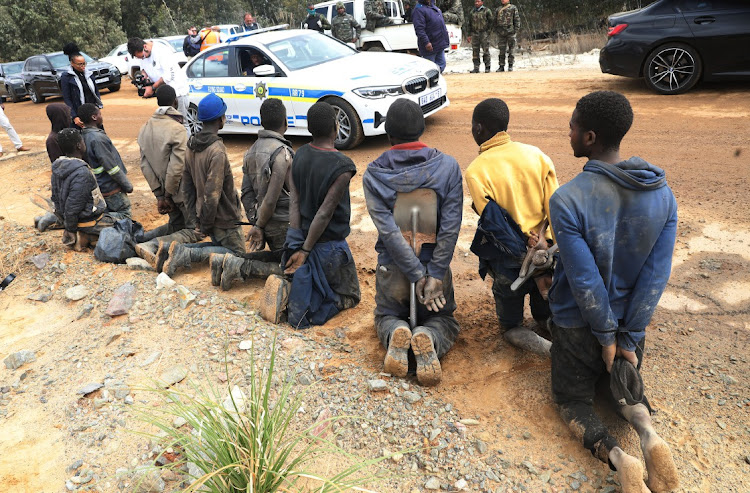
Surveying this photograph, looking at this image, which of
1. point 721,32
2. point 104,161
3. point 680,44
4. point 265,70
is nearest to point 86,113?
point 104,161

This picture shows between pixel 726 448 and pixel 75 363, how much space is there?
422cm

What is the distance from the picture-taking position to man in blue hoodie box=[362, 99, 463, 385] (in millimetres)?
3406

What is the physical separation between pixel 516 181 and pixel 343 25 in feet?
44.1

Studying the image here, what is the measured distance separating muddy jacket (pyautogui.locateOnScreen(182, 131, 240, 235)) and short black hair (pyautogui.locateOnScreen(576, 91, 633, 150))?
3.34 meters

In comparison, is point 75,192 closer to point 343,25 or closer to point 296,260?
point 296,260

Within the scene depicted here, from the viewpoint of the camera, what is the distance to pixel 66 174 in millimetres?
5645

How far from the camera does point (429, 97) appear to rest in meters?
8.85

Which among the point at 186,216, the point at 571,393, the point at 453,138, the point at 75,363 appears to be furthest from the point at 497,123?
the point at 453,138

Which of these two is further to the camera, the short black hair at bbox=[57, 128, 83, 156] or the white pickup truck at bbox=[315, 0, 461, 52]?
the white pickup truck at bbox=[315, 0, 461, 52]

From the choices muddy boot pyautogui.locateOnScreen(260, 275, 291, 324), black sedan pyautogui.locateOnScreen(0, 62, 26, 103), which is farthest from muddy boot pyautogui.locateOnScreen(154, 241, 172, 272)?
black sedan pyautogui.locateOnScreen(0, 62, 26, 103)

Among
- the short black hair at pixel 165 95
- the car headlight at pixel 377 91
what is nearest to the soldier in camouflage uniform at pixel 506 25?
the car headlight at pixel 377 91

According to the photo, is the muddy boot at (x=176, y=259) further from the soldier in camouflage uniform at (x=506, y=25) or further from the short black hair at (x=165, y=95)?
the soldier in camouflage uniform at (x=506, y=25)

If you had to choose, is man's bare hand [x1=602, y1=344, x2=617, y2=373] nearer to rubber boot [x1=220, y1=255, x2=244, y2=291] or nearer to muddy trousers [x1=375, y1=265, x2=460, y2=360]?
muddy trousers [x1=375, y1=265, x2=460, y2=360]

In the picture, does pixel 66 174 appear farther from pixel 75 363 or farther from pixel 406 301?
pixel 406 301
